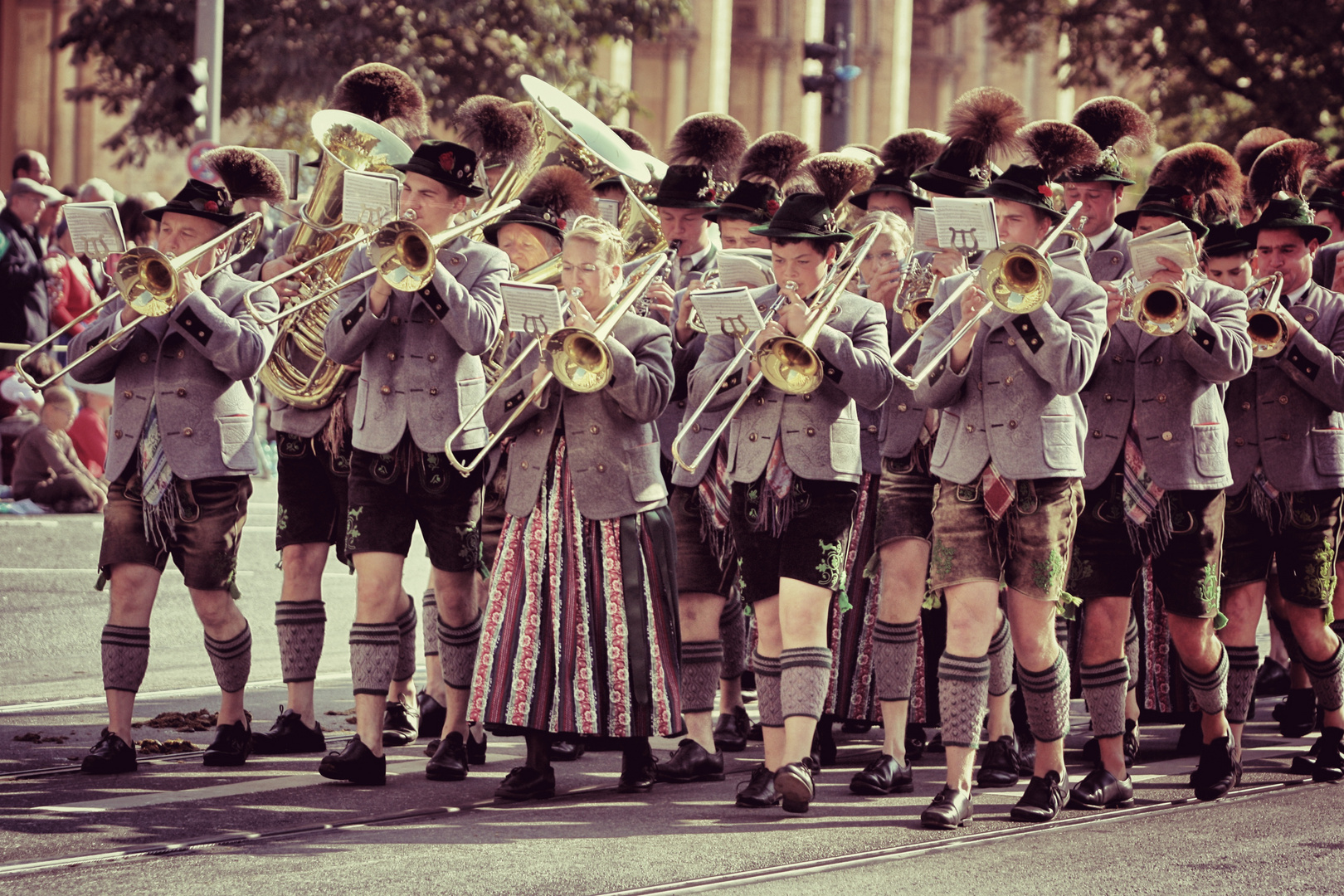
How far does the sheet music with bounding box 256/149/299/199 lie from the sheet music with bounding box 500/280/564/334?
62.8 inches

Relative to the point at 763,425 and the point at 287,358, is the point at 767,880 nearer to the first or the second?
the point at 763,425

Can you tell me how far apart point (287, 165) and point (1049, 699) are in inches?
145

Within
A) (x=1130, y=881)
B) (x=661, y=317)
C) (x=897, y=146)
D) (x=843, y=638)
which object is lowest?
(x=1130, y=881)

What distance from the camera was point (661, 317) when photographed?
8180 millimetres

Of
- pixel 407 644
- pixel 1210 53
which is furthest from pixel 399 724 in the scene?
pixel 1210 53

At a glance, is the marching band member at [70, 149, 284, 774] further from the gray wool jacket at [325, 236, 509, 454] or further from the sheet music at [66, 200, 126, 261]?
the gray wool jacket at [325, 236, 509, 454]

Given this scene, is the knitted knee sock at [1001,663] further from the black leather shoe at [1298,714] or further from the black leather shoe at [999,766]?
the black leather shoe at [1298,714]

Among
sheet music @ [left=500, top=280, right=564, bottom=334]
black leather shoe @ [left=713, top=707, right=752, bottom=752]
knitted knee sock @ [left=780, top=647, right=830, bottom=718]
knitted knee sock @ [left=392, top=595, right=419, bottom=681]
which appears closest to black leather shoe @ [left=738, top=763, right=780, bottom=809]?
→ knitted knee sock @ [left=780, top=647, right=830, bottom=718]

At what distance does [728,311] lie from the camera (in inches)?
273

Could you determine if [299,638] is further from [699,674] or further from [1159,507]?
[1159,507]

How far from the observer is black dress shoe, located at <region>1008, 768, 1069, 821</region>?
7176 millimetres

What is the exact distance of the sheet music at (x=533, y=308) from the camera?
23.7ft

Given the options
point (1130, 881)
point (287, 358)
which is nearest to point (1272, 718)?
point (1130, 881)

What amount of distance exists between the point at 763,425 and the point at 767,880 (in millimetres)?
1826
